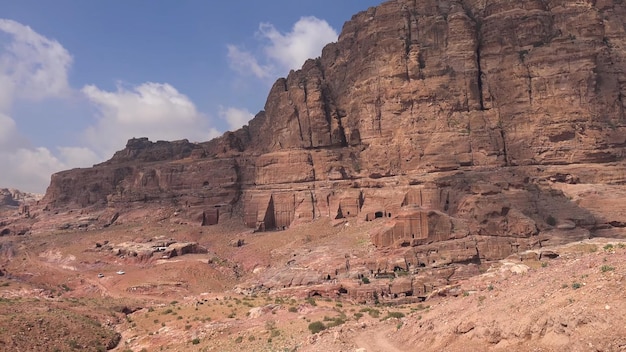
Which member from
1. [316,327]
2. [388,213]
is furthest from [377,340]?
[388,213]

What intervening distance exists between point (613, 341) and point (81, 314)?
31380 mm

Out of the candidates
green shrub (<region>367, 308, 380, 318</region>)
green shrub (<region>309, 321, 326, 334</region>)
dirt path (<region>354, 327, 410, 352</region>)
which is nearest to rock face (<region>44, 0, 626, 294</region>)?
green shrub (<region>367, 308, 380, 318</region>)

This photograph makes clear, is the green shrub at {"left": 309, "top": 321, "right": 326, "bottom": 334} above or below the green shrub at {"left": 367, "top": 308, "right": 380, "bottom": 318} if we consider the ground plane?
above

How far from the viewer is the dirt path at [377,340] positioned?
1582cm

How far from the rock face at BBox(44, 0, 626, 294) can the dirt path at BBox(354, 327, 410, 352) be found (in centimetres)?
2045

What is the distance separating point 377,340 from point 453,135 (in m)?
42.3

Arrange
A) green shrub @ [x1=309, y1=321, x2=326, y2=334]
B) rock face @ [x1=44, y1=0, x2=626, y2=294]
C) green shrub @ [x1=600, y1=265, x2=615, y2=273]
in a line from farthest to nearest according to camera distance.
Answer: rock face @ [x1=44, y1=0, x2=626, y2=294] → green shrub @ [x1=309, y1=321, x2=326, y2=334] → green shrub @ [x1=600, y1=265, x2=615, y2=273]

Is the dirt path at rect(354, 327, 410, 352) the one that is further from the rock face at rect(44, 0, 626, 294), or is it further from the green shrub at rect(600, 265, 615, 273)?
the rock face at rect(44, 0, 626, 294)

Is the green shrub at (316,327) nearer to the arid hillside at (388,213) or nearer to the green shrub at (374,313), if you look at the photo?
the arid hillside at (388,213)

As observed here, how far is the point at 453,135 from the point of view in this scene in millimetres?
55438

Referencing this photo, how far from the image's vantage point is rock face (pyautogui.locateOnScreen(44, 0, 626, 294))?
41906 mm

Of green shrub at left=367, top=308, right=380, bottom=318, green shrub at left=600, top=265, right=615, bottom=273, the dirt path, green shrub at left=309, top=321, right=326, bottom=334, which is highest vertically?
green shrub at left=600, top=265, right=615, bottom=273

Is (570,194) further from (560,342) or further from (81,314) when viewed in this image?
(81,314)

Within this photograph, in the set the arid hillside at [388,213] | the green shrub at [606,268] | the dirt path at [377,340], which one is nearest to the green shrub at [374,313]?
the arid hillside at [388,213]
